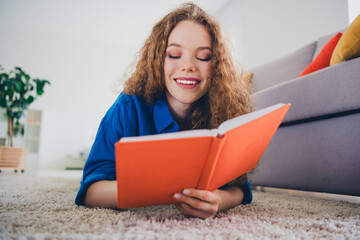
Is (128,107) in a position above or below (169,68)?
below

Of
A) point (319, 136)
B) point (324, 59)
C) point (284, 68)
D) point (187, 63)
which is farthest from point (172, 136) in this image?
point (284, 68)

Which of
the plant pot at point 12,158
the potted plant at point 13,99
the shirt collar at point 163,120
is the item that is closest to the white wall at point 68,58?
the potted plant at point 13,99

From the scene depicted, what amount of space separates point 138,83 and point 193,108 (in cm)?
22

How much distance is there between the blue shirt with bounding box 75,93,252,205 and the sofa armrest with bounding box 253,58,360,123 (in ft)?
1.53

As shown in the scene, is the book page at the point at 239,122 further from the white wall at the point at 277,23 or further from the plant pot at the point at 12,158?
the plant pot at the point at 12,158

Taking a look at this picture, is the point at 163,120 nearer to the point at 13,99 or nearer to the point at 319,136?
the point at 319,136

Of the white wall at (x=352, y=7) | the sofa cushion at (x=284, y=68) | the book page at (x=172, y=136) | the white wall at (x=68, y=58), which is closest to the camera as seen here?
the book page at (x=172, y=136)

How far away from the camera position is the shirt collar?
74 centimetres

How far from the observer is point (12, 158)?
299 cm

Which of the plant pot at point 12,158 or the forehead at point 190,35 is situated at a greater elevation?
the forehead at point 190,35

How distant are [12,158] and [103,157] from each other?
3097mm

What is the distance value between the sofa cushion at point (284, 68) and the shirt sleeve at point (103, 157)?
5.68ft

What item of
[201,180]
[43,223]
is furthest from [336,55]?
[43,223]

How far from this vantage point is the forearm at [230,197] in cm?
59
